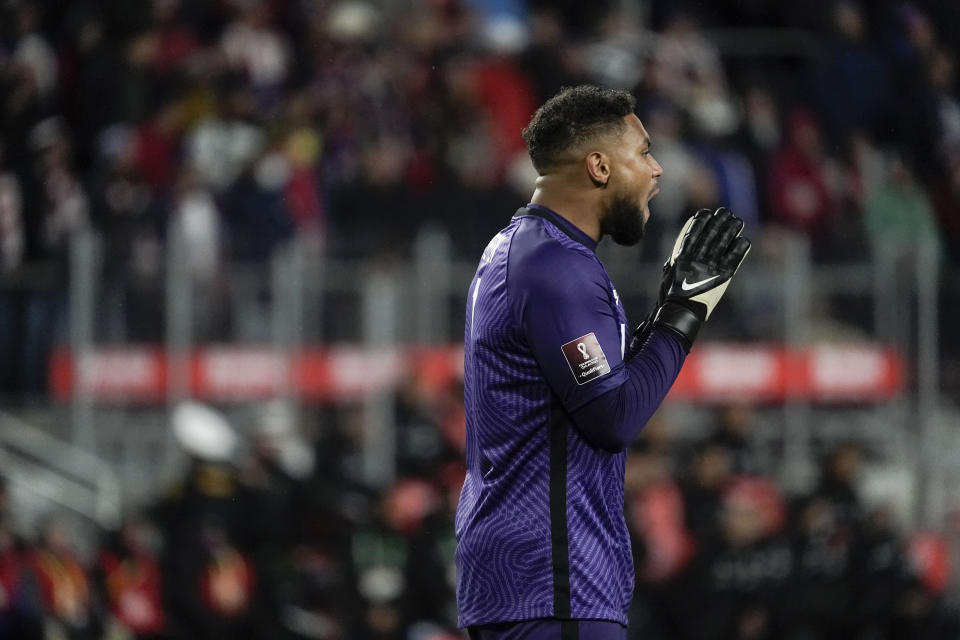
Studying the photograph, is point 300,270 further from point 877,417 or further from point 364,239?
point 877,417

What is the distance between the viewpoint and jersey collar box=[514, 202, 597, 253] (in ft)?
12.1

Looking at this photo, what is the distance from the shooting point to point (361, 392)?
10000mm

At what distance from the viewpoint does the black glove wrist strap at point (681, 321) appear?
3670mm

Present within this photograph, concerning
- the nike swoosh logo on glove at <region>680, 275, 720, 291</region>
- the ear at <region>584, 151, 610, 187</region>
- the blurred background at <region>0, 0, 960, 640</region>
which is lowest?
the blurred background at <region>0, 0, 960, 640</region>

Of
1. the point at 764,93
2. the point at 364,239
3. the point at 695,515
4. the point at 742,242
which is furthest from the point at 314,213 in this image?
the point at 742,242

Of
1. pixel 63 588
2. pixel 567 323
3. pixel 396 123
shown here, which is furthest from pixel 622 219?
pixel 396 123

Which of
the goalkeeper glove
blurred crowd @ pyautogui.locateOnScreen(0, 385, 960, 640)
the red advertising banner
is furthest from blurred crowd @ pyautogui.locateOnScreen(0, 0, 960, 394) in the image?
the goalkeeper glove

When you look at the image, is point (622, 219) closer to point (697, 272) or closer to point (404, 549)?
point (697, 272)

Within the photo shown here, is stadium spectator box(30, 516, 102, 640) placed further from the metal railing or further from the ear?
the ear

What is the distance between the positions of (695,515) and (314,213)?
3.61 m

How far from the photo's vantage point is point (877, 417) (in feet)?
34.6

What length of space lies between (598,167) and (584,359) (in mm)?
486

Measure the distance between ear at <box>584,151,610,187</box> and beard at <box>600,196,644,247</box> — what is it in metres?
0.06

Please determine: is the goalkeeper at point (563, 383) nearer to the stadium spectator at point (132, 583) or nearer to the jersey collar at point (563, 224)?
the jersey collar at point (563, 224)
